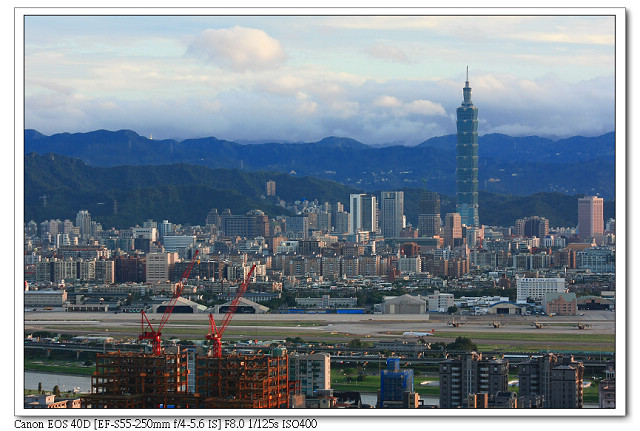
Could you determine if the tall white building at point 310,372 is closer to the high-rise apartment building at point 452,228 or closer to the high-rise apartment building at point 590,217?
the high-rise apartment building at point 590,217

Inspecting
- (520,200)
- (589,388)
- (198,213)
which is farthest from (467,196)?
(589,388)

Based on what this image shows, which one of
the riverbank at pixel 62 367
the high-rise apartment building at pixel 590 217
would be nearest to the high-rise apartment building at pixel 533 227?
the high-rise apartment building at pixel 590 217

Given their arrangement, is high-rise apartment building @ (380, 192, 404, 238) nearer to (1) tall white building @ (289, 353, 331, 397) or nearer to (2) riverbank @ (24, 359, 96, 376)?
(2) riverbank @ (24, 359, 96, 376)

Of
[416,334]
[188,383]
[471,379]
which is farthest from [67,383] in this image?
[416,334]

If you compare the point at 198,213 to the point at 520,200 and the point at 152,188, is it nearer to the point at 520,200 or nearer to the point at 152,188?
the point at 152,188

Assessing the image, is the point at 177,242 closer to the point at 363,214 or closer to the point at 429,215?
the point at 363,214

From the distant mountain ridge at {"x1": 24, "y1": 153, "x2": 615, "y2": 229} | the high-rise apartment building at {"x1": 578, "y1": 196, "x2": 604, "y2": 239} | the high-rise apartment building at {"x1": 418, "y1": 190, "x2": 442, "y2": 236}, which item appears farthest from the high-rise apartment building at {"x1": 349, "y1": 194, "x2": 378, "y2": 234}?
the high-rise apartment building at {"x1": 578, "y1": 196, "x2": 604, "y2": 239}
